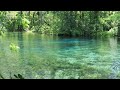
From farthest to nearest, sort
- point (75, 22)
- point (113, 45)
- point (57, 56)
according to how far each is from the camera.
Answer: point (75, 22) < point (113, 45) < point (57, 56)

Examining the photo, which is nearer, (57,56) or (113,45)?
(57,56)

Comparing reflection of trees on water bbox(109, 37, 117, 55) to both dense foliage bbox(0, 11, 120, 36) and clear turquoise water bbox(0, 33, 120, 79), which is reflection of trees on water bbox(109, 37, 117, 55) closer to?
clear turquoise water bbox(0, 33, 120, 79)

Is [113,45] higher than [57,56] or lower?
higher

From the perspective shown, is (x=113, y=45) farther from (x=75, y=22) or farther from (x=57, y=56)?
(x=57, y=56)

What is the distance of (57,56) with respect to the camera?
17078 mm

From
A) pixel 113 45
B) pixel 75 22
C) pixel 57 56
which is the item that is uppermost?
pixel 75 22

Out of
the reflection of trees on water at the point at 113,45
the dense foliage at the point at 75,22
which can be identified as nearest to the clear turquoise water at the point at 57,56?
the reflection of trees on water at the point at 113,45

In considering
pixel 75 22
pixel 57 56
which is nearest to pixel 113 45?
pixel 75 22

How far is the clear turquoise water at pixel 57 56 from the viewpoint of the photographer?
1372 centimetres

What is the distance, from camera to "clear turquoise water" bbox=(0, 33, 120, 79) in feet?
45.0

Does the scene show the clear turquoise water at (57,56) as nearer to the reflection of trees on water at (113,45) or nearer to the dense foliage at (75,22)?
the reflection of trees on water at (113,45)

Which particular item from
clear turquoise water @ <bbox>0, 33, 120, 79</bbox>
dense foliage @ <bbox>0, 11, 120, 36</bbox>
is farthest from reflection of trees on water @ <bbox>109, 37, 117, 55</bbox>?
dense foliage @ <bbox>0, 11, 120, 36</bbox>
